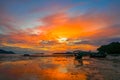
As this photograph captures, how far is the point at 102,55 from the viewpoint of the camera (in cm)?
11294

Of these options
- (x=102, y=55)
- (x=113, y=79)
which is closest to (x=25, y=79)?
(x=113, y=79)

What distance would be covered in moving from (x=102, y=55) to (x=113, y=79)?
285ft

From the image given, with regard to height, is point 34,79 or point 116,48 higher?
point 116,48

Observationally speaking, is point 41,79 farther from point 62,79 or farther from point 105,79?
point 105,79

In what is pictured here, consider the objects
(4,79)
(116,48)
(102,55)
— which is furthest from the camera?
(116,48)

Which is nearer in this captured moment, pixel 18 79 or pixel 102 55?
pixel 18 79

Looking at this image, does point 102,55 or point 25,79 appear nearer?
point 25,79

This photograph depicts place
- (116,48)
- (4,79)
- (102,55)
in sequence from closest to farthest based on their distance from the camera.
Result: (4,79), (102,55), (116,48)

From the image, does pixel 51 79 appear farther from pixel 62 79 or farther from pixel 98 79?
pixel 98 79

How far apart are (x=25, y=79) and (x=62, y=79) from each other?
5.70 meters

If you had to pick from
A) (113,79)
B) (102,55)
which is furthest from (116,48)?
(113,79)

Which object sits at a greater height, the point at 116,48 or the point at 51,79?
the point at 116,48

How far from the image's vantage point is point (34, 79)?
91.6ft

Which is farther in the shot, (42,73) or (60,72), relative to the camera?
(60,72)
